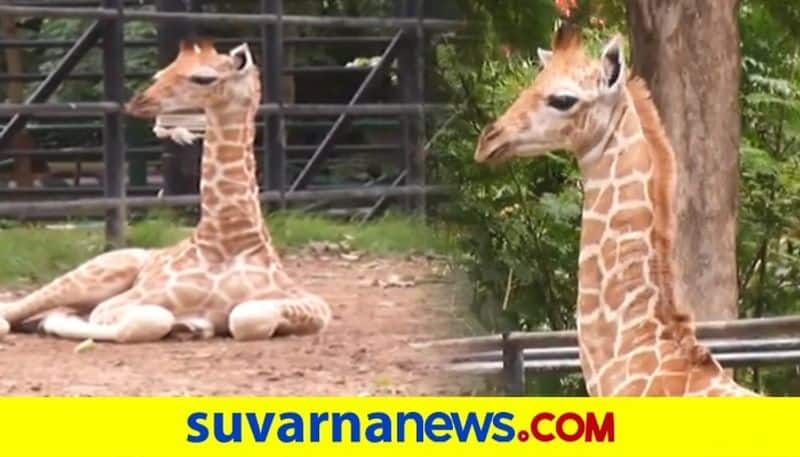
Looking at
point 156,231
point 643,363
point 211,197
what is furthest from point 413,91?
point 643,363

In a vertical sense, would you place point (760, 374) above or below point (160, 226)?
below

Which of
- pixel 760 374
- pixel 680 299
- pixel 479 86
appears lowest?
pixel 760 374

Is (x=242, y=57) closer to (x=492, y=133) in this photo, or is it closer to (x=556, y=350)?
(x=492, y=133)

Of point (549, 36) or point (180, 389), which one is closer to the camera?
point (180, 389)

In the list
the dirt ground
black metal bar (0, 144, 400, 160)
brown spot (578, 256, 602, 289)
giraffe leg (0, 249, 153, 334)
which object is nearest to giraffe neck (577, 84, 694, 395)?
brown spot (578, 256, 602, 289)

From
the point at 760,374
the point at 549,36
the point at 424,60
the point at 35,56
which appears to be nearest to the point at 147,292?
the point at 35,56

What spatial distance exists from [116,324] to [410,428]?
1.60 feet

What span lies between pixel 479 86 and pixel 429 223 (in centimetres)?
24

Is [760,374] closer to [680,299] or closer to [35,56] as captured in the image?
[680,299]

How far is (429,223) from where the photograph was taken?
2.30 m

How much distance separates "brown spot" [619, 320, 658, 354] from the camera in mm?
2330

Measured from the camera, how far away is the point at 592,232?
234 centimetres

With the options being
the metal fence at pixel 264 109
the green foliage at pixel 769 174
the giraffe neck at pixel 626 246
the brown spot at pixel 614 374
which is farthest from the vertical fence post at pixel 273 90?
the green foliage at pixel 769 174

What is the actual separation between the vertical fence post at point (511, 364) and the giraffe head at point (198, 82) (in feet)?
1.88
